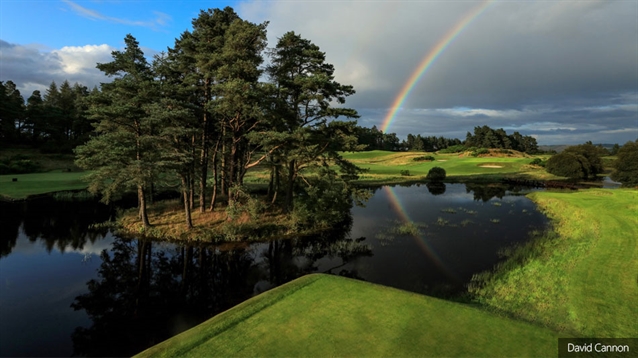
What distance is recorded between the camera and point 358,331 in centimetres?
909

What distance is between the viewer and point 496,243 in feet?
75.7

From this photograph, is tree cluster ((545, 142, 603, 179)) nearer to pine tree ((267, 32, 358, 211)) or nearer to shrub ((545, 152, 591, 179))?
shrub ((545, 152, 591, 179))

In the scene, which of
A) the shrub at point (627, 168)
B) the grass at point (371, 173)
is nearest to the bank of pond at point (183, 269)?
the grass at point (371, 173)

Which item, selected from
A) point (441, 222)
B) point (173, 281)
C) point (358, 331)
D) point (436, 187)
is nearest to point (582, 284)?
point (358, 331)

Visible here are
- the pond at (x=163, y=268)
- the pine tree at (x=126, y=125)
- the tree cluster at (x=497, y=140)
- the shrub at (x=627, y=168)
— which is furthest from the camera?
the tree cluster at (x=497, y=140)

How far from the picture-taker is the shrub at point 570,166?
218 feet

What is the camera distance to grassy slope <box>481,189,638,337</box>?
1034 centimetres

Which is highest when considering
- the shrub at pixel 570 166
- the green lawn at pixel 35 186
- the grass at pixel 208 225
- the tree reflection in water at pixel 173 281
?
the shrub at pixel 570 166

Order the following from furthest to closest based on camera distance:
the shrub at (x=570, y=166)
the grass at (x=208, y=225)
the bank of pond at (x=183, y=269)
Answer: the shrub at (x=570, y=166)
the grass at (x=208, y=225)
the bank of pond at (x=183, y=269)

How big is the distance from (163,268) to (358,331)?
1415 centimetres

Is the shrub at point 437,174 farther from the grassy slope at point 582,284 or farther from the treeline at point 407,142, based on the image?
the treeline at point 407,142

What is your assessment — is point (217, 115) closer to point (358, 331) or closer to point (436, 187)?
point (358, 331)

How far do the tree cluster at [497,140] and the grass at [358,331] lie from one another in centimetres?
14209

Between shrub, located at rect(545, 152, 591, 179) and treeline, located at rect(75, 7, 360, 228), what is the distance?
64.8 metres
